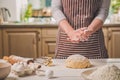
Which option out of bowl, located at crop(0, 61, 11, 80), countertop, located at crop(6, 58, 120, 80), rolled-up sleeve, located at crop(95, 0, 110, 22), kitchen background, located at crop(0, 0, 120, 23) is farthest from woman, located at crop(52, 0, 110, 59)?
kitchen background, located at crop(0, 0, 120, 23)

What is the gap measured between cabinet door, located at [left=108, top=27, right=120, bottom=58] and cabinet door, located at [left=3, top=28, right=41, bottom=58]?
31.7 inches

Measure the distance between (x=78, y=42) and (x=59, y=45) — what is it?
0.60 feet

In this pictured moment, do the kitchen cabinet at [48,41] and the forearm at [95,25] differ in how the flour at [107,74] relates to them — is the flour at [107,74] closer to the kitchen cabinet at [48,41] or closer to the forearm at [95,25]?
the forearm at [95,25]

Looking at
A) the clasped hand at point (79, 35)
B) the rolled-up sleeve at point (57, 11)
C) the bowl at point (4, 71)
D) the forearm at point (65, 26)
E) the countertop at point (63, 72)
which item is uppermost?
the rolled-up sleeve at point (57, 11)

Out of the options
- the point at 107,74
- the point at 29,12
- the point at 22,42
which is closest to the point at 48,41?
the point at 22,42

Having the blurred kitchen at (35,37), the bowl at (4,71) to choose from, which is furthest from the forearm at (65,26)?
the blurred kitchen at (35,37)

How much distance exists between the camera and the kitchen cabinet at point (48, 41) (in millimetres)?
3256

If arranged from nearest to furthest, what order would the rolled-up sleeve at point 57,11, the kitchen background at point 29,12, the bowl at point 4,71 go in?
the bowl at point 4,71 → the rolled-up sleeve at point 57,11 → the kitchen background at point 29,12

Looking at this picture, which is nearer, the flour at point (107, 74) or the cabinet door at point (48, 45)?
the flour at point (107, 74)

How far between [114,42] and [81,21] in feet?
4.79

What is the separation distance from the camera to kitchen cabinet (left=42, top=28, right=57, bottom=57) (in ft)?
10.7

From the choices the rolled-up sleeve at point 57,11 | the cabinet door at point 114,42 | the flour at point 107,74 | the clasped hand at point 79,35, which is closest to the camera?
the flour at point 107,74

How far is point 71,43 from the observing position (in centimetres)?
182

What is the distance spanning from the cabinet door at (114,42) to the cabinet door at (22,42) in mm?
805
